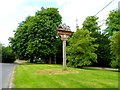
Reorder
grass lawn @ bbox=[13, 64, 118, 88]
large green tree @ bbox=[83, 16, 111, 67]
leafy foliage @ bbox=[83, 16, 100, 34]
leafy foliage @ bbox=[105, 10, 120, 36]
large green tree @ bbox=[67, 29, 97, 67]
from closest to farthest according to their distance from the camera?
grass lawn @ bbox=[13, 64, 118, 88] → large green tree @ bbox=[67, 29, 97, 67] → leafy foliage @ bbox=[105, 10, 120, 36] → large green tree @ bbox=[83, 16, 111, 67] → leafy foliage @ bbox=[83, 16, 100, 34]

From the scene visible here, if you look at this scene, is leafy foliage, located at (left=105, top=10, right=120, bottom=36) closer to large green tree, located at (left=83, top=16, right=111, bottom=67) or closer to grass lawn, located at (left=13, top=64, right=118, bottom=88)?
large green tree, located at (left=83, top=16, right=111, bottom=67)

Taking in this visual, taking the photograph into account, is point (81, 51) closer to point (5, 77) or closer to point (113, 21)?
point (5, 77)

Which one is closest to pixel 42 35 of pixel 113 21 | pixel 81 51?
pixel 113 21

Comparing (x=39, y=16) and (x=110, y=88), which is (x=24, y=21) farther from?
(x=110, y=88)

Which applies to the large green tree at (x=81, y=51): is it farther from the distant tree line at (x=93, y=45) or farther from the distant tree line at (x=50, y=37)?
the distant tree line at (x=50, y=37)

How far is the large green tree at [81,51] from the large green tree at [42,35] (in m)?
15.1

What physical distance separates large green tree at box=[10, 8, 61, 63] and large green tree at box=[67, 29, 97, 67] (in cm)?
1509

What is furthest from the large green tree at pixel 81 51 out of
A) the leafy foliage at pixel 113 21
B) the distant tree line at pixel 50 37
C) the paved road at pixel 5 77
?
the leafy foliage at pixel 113 21

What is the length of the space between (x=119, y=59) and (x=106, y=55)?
16.7 metres

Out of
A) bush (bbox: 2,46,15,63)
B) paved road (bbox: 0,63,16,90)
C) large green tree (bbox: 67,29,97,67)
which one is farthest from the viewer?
bush (bbox: 2,46,15,63)

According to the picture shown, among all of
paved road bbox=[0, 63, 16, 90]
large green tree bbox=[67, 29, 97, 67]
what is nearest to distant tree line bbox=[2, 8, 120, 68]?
large green tree bbox=[67, 29, 97, 67]

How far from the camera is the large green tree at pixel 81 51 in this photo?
27859mm

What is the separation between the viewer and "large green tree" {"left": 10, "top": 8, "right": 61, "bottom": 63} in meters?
44.0

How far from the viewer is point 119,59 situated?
74.6 ft
